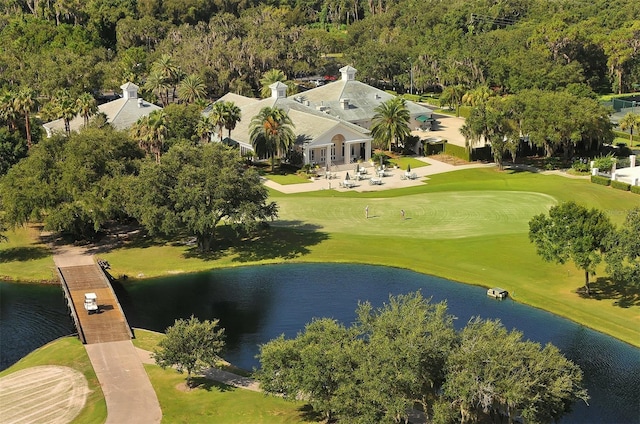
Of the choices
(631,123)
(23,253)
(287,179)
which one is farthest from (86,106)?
(631,123)

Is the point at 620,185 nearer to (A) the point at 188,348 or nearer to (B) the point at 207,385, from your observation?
(B) the point at 207,385

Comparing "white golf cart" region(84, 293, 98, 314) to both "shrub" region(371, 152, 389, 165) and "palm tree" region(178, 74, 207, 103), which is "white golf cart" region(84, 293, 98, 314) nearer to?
"shrub" region(371, 152, 389, 165)

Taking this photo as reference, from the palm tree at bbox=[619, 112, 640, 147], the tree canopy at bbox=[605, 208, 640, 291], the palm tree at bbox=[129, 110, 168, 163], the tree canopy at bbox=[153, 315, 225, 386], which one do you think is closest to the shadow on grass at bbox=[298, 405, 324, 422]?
the tree canopy at bbox=[153, 315, 225, 386]

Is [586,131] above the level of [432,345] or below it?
above

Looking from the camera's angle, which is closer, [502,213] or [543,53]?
[502,213]

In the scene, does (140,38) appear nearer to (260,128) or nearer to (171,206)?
(260,128)

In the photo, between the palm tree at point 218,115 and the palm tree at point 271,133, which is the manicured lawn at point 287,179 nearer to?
the palm tree at point 271,133

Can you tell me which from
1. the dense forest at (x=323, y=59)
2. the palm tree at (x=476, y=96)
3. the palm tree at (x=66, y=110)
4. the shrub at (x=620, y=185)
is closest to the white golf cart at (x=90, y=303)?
the palm tree at (x=66, y=110)

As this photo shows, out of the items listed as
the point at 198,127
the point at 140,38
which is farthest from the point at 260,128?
the point at 140,38
